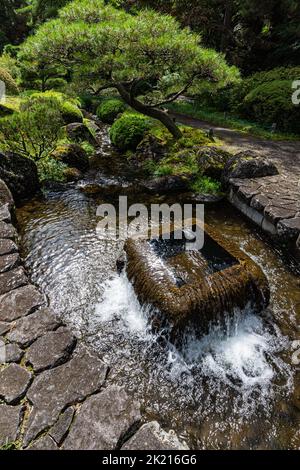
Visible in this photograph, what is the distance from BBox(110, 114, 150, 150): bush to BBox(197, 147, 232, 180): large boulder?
328 cm

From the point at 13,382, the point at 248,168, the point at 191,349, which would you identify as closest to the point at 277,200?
the point at 248,168

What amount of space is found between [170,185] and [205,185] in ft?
3.32

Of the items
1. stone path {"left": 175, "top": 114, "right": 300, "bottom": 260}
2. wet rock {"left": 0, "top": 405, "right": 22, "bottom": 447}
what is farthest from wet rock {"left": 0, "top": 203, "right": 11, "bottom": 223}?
stone path {"left": 175, "top": 114, "right": 300, "bottom": 260}

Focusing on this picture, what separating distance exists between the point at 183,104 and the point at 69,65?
11966 mm

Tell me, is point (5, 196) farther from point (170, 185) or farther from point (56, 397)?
point (56, 397)

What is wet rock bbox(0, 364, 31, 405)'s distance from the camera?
8.73 ft

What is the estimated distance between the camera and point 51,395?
106 inches

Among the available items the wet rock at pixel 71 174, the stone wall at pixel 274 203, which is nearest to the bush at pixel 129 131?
the wet rock at pixel 71 174

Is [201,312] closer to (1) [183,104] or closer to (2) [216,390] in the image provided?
(2) [216,390]

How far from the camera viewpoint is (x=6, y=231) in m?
5.07

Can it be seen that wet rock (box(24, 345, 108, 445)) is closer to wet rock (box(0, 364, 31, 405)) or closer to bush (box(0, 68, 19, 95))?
wet rock (box(0, 364, 31, 405))

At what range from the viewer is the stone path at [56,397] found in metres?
2.40
